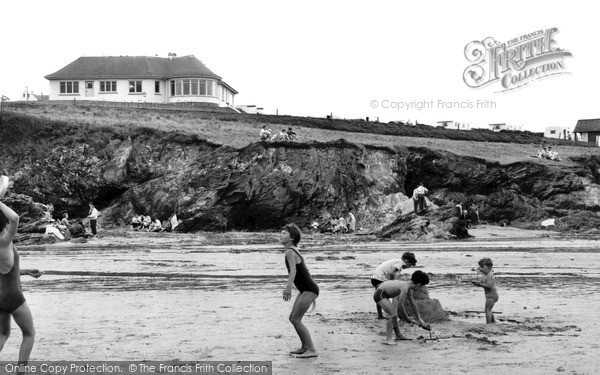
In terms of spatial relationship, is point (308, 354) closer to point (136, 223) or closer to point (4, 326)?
point (4, 326)

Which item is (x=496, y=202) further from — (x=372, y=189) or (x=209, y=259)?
(x=209, y=259)

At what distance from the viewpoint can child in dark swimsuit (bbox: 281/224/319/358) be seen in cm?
1093

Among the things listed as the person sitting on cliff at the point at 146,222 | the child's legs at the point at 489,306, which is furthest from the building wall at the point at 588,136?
the child's legs at the point at 489,306

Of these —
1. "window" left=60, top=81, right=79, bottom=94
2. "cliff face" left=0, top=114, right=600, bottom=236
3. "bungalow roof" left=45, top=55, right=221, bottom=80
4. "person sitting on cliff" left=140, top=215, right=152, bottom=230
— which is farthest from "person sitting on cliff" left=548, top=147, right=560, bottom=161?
"window" left=60, top=81, right=79, bottom=94

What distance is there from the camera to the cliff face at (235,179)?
48875 millimetres

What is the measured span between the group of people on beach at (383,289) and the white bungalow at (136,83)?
202 feet

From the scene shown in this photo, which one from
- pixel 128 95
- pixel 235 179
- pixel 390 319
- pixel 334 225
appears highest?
pixel 128 95

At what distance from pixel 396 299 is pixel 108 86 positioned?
6528 centimetres

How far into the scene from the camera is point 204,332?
12.6 m

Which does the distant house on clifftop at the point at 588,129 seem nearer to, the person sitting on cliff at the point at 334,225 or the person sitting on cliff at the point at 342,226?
the person sitting on cliff at the point at 334,225

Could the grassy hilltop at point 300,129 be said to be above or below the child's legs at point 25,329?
above

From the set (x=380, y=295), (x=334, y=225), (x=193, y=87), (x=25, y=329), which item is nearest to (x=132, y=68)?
(x=193, y=87)

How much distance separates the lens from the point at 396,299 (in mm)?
12570

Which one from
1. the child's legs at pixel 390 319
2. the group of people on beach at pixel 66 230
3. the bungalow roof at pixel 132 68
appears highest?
the bungalow roof at pixel 132 68
